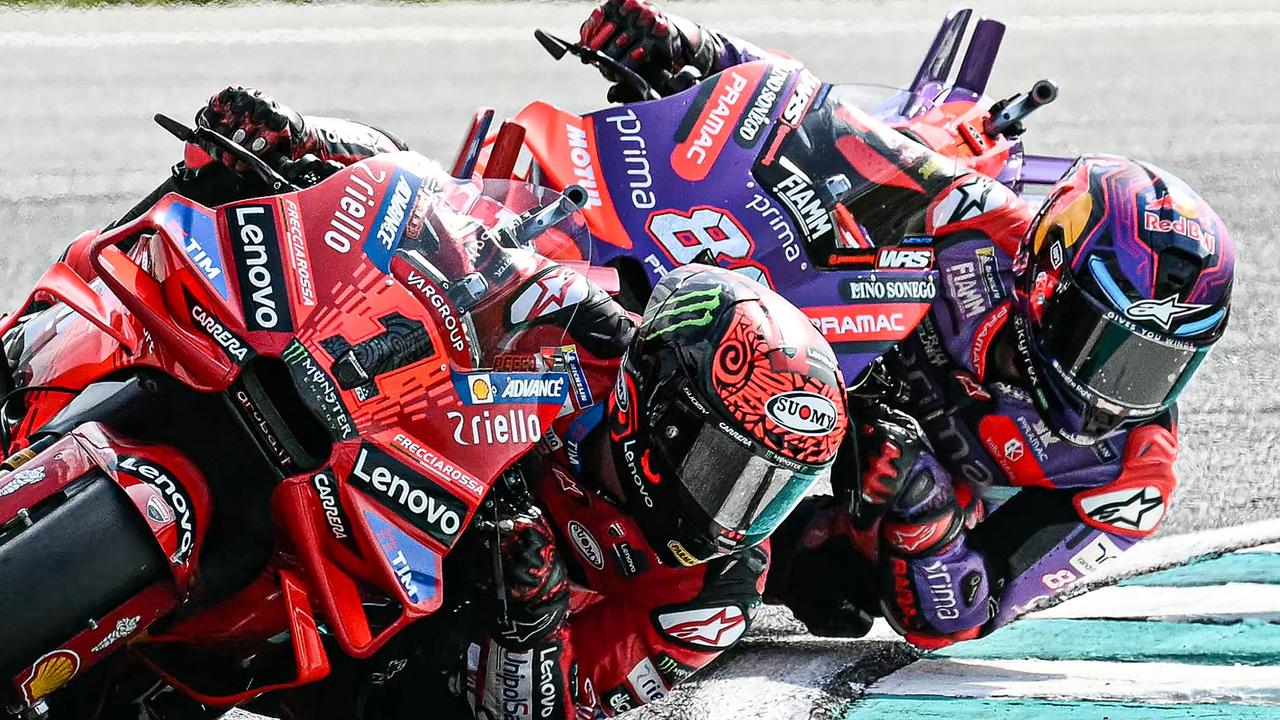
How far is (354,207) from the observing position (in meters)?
3.08

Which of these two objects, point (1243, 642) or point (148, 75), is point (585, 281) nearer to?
point (1243, 642)

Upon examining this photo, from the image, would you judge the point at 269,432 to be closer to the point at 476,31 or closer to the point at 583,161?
the point at 583,161

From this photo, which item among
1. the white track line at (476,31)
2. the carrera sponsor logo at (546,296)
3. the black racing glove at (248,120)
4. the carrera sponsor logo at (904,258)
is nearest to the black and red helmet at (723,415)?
the carrera sponsor logo at (546,296)

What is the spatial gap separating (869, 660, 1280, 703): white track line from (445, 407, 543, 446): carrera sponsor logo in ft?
5.80

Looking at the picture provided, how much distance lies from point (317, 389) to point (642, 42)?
2.05 meters

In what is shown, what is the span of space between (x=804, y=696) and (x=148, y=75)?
13.3 ft

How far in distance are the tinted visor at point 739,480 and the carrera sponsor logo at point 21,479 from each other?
4.15ft

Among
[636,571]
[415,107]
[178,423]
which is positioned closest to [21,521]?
[178,423]

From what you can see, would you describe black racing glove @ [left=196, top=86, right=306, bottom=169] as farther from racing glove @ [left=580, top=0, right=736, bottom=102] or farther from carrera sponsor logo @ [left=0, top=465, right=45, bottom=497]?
racing glove @ [left=580, top=0, right=736, bottom=102]

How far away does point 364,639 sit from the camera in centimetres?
295

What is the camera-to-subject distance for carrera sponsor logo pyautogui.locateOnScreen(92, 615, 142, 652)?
9.29 feet

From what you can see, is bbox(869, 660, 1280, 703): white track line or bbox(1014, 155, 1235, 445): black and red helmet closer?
bbox(1014, 155, 1235, 445): black and red helmet

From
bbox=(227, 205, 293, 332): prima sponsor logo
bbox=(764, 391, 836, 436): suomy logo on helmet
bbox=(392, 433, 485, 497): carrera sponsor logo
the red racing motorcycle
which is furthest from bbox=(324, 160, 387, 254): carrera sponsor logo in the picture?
bbox=(764, 391, 836, 436): suomy logo on helmet

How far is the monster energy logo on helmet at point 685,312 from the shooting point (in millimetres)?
3410
